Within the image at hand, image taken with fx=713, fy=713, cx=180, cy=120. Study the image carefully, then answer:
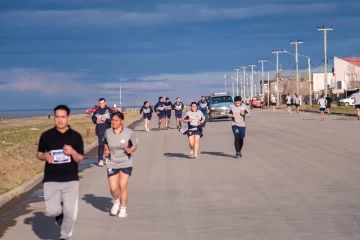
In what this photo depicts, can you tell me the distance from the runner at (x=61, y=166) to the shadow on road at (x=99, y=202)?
312cm

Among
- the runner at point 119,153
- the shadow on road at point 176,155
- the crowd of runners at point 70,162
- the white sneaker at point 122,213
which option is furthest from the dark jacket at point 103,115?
the white sneaker at point 122,213

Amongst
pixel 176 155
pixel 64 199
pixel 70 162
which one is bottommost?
pixel 176 155

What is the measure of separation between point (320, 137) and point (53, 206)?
21260mm

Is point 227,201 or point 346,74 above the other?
point 346,74

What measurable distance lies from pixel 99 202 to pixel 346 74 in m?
108

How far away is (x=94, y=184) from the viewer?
599 inches

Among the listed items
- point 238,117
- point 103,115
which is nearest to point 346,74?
point 238,117

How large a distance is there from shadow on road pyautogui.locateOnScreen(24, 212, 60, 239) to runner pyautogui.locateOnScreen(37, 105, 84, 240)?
3.27ft

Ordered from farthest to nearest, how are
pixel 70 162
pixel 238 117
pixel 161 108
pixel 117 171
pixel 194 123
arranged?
1. pixel 161 108
2. pixel 194 123
3. pixel 238 117
4. pixel 117 171
5. pixel 70 162

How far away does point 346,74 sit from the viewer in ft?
381

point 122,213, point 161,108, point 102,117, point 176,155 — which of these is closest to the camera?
point 122,213

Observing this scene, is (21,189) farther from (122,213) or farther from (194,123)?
(194,123)

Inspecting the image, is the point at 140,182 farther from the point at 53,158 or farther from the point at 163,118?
the point at 163,118

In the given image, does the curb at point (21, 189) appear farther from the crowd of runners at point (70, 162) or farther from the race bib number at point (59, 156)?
the race bib number at point (59, 156)
